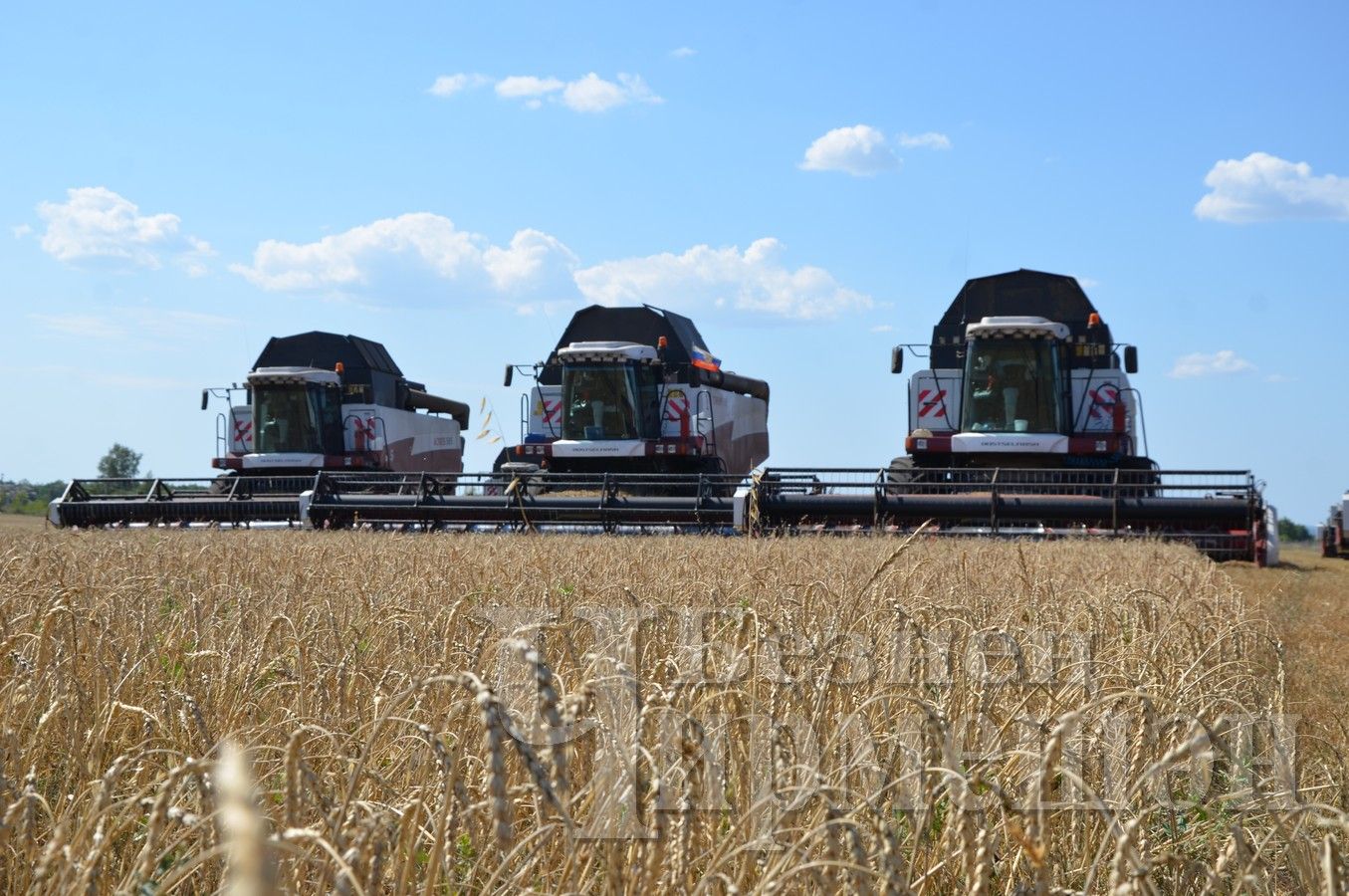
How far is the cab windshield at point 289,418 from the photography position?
20500 millimetres

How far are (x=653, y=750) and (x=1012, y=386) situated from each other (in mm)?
13558

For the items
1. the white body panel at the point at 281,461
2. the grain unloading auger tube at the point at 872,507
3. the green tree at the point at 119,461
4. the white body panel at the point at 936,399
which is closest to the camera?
the grain unloading auger tube at the point at 872,507

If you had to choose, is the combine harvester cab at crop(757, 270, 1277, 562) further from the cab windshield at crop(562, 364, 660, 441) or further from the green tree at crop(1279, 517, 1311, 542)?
the green tree at crop(1279, 517, 1311, 542)

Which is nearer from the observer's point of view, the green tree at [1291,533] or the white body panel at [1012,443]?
the white body panel at [1012,443]

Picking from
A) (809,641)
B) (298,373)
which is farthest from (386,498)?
(809,641)

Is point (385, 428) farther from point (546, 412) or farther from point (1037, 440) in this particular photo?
point (1037, 440)

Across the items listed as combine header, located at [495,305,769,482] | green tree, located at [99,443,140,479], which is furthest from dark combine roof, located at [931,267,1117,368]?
green tree, located at [99,443,140,479]

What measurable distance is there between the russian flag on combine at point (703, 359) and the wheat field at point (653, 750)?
14.2 m

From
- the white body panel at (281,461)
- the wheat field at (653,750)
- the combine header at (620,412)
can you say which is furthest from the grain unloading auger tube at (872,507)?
the wheat field at (653,750)

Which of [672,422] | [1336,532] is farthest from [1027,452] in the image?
[1336,532]

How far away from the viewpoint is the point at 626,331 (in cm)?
1991

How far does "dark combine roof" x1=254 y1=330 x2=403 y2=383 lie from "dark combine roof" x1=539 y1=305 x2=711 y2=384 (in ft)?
13.5

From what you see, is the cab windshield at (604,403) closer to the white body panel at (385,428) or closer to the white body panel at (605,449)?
the white body panel at (605,449)

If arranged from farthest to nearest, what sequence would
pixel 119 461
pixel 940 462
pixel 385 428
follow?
pixel 119 461
pixel 385 428
pixel 940 462
